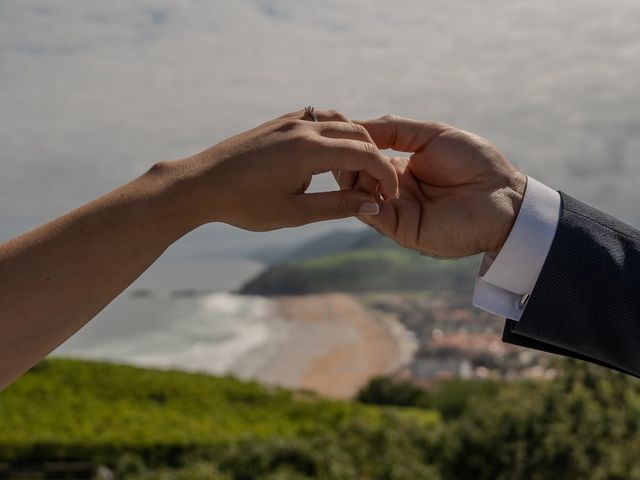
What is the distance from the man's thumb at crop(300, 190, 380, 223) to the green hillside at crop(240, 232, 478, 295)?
54068mm

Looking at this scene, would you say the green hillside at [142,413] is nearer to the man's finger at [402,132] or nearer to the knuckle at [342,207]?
the man's finger at [402,132]

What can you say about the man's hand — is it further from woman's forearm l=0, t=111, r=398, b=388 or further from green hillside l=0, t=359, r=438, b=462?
green hillside l=0, t=359, r=438, b=462

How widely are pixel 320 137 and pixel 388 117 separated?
49cm

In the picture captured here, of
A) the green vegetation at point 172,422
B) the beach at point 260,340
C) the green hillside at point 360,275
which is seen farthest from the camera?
the green hillside at point 360,275

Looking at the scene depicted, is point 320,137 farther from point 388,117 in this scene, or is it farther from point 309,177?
point 388,117

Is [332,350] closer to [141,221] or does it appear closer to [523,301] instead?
[523,301]

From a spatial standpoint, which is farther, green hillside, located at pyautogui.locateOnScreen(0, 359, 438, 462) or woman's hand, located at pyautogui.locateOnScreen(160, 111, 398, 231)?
green hillside, located at pyautogui.locateOnScreen(0, 359, 438, 462)

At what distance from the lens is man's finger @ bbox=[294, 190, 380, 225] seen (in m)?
1.31

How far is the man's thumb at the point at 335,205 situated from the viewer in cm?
132

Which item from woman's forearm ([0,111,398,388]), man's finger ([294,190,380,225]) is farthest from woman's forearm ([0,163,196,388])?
man's finger ([294,190,380,225])

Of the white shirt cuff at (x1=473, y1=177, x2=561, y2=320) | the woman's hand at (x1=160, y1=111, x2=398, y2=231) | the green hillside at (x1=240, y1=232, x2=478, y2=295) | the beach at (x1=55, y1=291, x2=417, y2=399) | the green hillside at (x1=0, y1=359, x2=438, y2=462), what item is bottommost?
the green hillside at (x1=240, y1=232, x2=478, y2=295)

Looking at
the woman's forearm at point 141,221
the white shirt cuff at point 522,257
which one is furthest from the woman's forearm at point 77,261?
the white shirt cuff at point 522,257

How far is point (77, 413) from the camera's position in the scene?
446 inches

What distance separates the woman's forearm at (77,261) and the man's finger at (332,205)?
200 millimetres
